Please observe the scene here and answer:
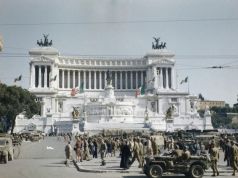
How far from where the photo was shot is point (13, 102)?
264 ft

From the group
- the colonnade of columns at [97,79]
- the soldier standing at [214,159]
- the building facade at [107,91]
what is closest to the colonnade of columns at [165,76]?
the building facade at [107,91]

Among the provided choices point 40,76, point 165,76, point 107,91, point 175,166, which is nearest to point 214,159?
point 175,166

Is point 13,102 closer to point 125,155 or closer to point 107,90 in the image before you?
point 107,90

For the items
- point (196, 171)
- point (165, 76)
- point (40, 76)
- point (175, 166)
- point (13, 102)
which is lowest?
point (196, 171)

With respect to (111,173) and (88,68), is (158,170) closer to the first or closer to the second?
(111,173)

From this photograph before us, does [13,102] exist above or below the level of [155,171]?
above

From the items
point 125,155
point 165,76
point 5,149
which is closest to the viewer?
point 125,155

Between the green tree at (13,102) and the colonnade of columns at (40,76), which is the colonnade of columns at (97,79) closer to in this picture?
the colonnade of columns at (40,76)

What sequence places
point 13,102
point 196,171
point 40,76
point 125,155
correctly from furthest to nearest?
point 40,76
point 13,102
point 125,155
point 196,171

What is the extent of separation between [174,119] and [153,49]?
2041 inches

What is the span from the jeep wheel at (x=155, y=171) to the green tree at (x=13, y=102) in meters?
60.0

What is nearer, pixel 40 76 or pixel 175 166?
pixel 175 166

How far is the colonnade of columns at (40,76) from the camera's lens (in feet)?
440

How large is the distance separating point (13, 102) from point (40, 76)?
54476mm
